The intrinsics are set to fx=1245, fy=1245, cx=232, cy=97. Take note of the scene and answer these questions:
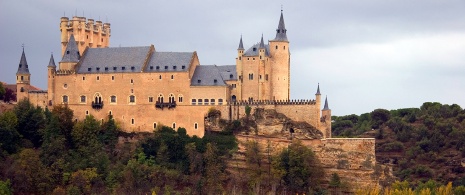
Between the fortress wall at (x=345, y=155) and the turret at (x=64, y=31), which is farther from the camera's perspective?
the turret at (x=64, y=31)

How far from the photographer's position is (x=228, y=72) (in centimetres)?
10150

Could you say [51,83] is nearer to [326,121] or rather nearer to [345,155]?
[326,121]

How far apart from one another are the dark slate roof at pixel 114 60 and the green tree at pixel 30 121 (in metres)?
5.07

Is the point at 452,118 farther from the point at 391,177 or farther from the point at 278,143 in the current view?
the point at 278,143

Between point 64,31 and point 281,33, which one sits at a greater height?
point 64,31

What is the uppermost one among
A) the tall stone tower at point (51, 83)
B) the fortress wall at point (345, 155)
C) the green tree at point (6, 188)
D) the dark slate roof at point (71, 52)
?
the dark slate roof at point (71, 52)

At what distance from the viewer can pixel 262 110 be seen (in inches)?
3922

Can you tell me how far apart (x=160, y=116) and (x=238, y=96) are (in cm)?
654

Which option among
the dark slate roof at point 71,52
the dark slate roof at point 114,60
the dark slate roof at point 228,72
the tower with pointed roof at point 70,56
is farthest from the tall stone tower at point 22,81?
the dark slate roof at point 228,72

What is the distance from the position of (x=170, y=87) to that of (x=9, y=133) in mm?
13322

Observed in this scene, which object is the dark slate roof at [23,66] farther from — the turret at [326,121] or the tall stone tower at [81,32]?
the turret at [326,121]

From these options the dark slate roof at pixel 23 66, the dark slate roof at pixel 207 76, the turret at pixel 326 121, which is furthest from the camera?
the dark slate roof at pixel 23 66

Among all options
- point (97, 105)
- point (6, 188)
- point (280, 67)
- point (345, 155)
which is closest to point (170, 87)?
point (97, 105)

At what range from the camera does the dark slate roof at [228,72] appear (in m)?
101
